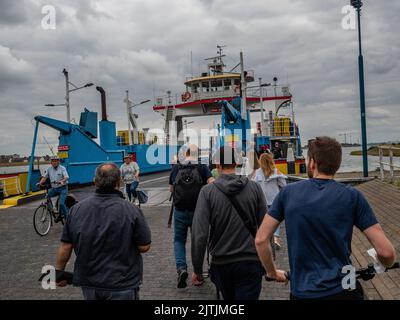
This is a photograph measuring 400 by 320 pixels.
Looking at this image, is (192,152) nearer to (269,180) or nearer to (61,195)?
(269,180)

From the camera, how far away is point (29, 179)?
58.5 feet

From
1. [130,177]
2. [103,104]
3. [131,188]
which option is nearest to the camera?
[130,177]

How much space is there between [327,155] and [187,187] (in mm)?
3056

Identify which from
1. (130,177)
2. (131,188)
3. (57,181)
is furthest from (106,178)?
(131,188)

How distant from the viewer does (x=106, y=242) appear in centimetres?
300

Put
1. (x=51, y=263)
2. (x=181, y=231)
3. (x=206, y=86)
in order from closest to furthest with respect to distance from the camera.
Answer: (x=181, y=231)
(x=51, y=263)
(x=206, y=86)

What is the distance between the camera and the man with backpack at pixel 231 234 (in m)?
3.27

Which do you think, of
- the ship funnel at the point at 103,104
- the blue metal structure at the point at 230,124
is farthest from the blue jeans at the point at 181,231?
the ship funnel at the point at 103,104

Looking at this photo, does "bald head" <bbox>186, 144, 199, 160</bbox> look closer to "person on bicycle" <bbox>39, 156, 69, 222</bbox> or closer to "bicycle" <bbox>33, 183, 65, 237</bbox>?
"bicycle" <bbox>33, 183, 65, 237</bbox>

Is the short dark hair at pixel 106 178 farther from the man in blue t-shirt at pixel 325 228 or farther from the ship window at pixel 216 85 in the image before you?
the ship window at pixel 216 85

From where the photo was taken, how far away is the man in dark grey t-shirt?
3.00 meters

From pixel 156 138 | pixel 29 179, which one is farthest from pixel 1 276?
pixel 156 138
